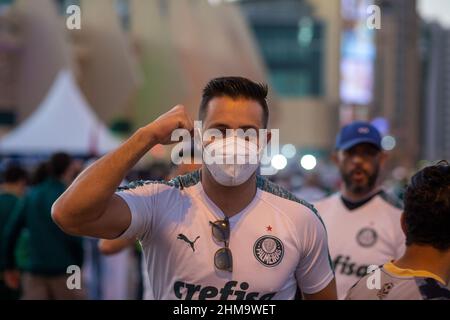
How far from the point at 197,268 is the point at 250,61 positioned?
4571 cm

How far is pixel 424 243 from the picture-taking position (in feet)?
9.43

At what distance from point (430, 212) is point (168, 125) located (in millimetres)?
951

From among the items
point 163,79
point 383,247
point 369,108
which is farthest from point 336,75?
point 383,247

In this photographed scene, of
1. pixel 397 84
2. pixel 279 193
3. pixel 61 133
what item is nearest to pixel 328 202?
pixel 279 193

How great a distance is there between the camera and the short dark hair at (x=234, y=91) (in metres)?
3.21

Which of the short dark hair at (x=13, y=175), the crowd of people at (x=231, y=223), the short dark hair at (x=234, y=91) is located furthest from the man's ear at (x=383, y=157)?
the short dark hair at (x=13, y=175)

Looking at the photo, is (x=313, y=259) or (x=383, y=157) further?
(x=383, y=157)

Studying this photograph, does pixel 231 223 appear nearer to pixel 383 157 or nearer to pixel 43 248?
pixel 383 157

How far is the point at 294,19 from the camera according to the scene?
80.2 m

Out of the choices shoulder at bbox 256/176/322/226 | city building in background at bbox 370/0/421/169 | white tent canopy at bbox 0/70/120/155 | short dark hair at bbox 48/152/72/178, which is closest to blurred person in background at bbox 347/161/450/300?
shoulder at bbox 256/176/322/226

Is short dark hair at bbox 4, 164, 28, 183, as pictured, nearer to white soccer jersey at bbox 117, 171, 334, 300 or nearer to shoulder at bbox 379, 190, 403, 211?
shoulder at bbox 379, 190, 403, 211

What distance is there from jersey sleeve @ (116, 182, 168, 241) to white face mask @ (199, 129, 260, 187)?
27cm

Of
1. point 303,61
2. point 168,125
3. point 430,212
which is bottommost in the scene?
point 430,212
